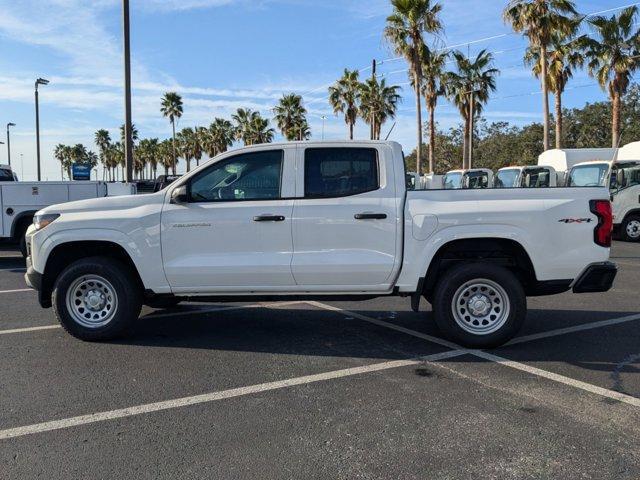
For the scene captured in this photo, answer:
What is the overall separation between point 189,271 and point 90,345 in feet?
4.22

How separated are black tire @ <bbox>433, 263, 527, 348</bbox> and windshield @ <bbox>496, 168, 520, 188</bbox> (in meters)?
15.8

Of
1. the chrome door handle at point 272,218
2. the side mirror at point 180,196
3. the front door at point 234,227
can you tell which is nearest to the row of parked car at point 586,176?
the front door at point 234,227

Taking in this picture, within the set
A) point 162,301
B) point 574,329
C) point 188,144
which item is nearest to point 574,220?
point 574,329

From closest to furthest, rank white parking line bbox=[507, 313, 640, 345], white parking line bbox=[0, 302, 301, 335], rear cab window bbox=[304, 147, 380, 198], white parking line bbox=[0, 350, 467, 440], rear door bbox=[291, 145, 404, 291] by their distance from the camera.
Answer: white parking line bbox=[0, 350, 467, 440] → rear door bbox=[291, 145, 404, 291] → rear cab window bbox=[304, 147, 380, 198] → white parking line bbox=[507, 313, 640, 345] → white parking line bbox=[0, 302, 301, 335]

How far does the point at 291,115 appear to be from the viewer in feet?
170

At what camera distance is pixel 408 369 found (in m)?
4.94

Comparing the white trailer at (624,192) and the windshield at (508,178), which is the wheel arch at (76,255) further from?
the windshield at (508,178)

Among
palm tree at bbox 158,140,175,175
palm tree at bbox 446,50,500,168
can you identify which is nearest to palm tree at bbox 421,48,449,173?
palm tree at bbox 446,50,500,168

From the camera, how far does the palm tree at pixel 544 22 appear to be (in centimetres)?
2650

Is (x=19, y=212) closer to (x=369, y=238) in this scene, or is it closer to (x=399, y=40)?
(x=369, y=238)

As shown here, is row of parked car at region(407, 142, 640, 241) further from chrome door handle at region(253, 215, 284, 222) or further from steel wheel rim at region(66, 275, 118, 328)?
steel wheel rim at region(66, 275, 118, 328)

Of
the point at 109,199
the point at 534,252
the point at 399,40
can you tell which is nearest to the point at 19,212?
the point at 109,199

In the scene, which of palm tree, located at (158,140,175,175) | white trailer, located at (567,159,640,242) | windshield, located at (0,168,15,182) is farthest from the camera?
palm tree, located at (158,140,175,175)

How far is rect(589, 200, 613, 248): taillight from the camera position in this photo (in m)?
5.33
